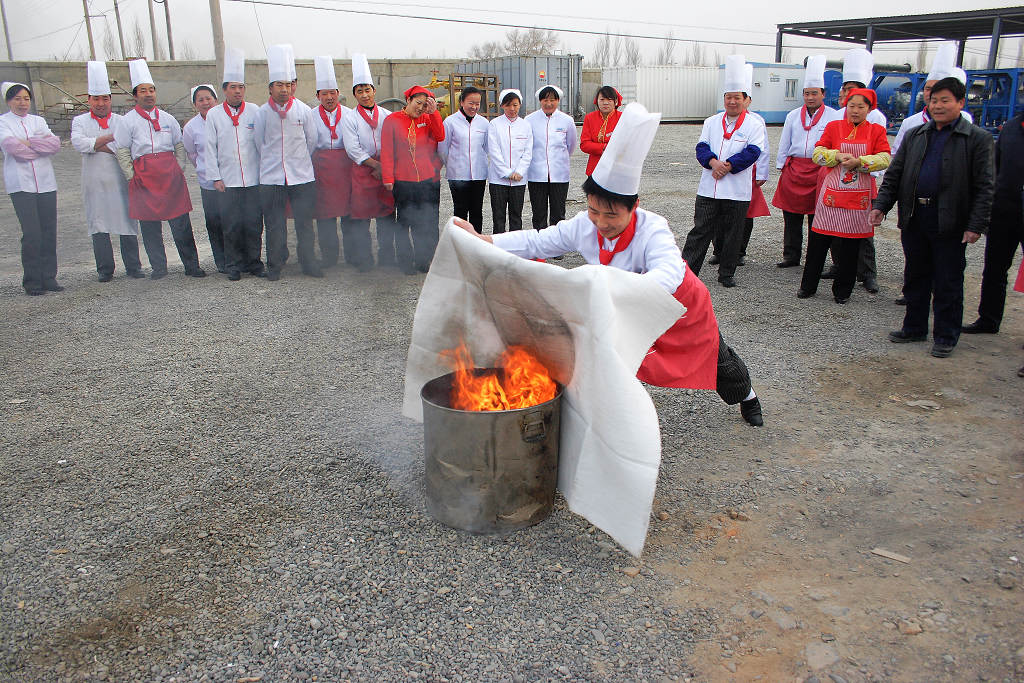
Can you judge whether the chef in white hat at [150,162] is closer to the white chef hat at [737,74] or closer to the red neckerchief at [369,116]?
the red neckerchief at [369,116]

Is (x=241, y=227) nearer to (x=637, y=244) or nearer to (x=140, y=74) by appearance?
(x=140, y=74)

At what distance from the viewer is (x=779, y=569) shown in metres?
2.91

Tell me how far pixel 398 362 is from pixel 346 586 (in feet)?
8.46

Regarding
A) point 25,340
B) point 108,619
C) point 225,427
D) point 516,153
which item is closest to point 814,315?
point 516,153

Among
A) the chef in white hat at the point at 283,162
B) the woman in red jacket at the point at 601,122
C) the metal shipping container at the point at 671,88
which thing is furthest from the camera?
the metal shipping container at the point at 671,88

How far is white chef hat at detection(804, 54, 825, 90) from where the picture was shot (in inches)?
299

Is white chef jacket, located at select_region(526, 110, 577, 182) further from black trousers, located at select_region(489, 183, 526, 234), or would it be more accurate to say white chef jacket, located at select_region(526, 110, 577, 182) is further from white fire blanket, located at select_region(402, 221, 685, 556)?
white fire blanket, located at select_region(402, 221, 685, 556)

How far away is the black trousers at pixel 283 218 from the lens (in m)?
7.58

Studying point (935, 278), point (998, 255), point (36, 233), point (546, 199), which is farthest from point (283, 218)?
point (998, 255)

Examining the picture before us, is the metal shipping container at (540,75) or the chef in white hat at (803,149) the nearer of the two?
the chef in white hat at (803,149)

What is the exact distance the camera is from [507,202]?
8.15 meters

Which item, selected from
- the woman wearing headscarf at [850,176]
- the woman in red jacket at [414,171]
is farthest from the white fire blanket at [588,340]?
the woman in red jacket at [414,171]

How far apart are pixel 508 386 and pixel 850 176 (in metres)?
4.39

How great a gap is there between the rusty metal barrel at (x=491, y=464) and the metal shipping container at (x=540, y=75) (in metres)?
30.8
